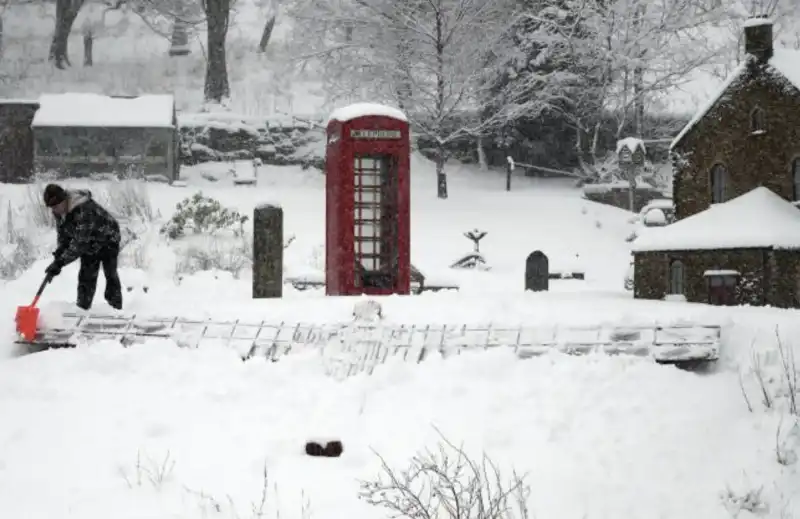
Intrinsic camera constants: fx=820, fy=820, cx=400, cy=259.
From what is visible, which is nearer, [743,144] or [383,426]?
[383,426]

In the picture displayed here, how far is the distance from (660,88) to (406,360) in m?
28.4

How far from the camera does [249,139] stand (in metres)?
33.2

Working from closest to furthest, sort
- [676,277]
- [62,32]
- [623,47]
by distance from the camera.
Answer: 1. [676,277]
2. [623,47]
3. [62,32]

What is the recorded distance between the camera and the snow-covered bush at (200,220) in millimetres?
20625

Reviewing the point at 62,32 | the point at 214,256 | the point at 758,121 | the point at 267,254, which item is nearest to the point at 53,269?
the point at 267,254

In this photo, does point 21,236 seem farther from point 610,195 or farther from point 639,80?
point 639,80

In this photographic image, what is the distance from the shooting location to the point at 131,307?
422 inches

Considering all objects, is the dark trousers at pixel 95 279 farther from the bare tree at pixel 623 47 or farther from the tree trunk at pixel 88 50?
the tree trunk at pixel 88 50

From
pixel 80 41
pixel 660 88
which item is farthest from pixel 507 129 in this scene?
pixel 80 41

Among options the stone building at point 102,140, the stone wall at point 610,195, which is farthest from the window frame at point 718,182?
the stone building at point 102,140

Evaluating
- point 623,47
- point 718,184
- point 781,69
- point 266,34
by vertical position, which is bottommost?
point 718,184

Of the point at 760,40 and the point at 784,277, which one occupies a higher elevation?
the point at 760,40

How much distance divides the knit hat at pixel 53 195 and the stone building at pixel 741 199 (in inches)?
453

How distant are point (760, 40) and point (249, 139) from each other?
69.1 ft
